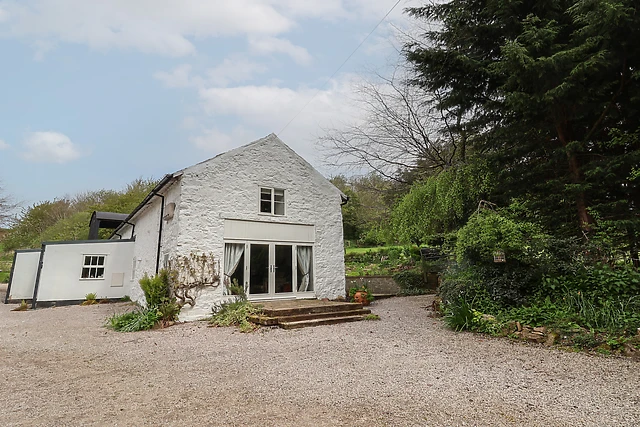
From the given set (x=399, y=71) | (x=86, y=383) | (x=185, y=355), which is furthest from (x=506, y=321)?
(x=399, y=71)

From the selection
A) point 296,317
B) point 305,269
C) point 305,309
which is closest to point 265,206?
point 305,269

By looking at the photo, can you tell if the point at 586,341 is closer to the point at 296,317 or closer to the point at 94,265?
the point at 296,317

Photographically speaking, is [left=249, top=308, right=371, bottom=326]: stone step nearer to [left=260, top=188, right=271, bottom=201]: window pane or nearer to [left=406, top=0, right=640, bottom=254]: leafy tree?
[left=260, top=188, right=271, bottom=201]: window pane

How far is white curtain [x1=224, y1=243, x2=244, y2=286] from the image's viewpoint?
9555mm

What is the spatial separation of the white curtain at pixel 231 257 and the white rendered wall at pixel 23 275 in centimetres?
1213

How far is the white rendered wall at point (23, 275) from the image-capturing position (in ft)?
49.9

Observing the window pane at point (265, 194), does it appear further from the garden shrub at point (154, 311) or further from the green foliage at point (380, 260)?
the green foliage at point (380, 260)

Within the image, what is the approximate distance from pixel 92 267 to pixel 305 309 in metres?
11.6

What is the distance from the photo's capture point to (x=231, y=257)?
31.7 feet

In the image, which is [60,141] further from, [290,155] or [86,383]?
[86,383]

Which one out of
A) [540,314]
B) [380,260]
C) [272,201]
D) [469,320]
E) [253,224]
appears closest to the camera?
[540,314]

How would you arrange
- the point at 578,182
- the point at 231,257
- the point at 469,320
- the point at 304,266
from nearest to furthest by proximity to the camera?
the point at 469,320 → the point at 578,182 → the point at 231,257 → the point at 304,266

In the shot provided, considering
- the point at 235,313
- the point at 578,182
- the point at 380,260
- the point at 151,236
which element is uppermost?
the point at 578,182

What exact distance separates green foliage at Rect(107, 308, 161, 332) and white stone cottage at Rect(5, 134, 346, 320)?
2.34 ft
